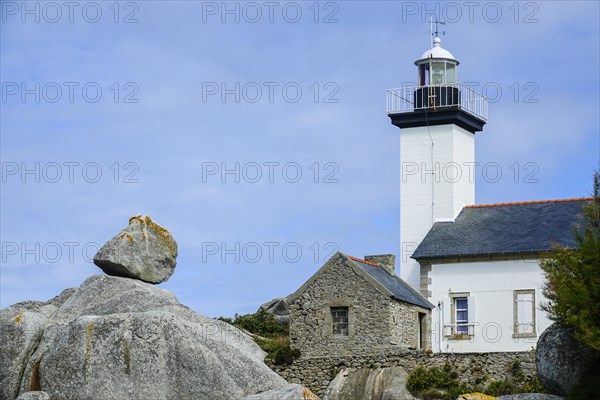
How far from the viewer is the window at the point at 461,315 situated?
40.3 m

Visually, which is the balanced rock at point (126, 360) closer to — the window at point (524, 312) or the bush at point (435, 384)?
the bush at point (435, 384)

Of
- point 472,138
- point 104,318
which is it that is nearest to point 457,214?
point 472,138

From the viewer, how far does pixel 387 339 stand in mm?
37156

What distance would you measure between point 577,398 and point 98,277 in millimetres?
15194

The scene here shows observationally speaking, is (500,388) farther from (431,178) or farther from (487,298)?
(431,178)

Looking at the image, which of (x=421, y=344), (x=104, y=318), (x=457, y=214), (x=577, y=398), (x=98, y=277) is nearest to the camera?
(x=577, y=398)

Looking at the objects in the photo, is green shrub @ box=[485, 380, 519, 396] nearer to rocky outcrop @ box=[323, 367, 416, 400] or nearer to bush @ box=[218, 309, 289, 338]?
rocky outcrop @ box=[323, 367, 416, 400]

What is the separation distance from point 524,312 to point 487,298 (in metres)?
1.29

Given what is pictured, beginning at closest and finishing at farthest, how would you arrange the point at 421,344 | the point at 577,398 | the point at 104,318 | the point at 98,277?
the point at 577,398
the point at 104,318
the point at 98,277
the point at 421,344

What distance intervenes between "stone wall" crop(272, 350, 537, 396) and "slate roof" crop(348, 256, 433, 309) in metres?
2.32

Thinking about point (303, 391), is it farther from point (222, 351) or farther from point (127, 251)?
point (127, 251)

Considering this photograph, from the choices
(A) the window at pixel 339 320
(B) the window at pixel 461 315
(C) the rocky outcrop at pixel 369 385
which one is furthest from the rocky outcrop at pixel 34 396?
(B) the window at pixel 461 315

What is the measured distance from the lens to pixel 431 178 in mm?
44375

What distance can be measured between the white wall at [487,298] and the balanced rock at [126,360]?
349 inches
